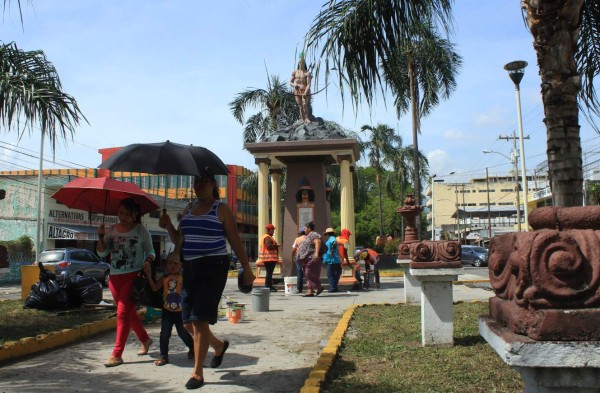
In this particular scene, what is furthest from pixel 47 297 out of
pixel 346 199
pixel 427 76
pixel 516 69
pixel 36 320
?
pixel 427 76

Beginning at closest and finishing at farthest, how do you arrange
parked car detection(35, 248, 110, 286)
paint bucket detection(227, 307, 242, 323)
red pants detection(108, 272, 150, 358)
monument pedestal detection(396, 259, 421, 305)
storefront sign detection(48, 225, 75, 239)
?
red pants detection(108, 272, 150, 358), paint bucket detection(227, 307, 242, 323), monument pedestal detection(396, 259, 421, 305), parked car detection(35, 248, 110, 286), storefront sign detection(48, 225, 75, 239)

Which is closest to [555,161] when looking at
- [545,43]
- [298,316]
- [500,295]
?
[545,43]

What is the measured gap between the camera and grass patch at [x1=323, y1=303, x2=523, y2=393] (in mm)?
4348

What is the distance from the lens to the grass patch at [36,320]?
718 centimetres

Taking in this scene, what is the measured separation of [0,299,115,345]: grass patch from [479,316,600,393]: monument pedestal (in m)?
6.12

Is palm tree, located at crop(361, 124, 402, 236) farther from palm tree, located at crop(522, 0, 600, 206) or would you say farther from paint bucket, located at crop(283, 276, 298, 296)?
palm tree, located at crop(522, 0, 600, 206)

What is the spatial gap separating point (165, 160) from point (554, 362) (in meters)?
4.06

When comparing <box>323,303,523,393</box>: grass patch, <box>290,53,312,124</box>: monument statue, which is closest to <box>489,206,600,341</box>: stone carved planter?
<box>323,303,523,393</box>: grass patch

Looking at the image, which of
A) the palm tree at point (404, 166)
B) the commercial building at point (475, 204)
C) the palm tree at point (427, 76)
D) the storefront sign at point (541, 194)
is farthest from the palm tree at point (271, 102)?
the commercial building at point (475, 204)

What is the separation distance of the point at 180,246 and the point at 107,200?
211 cm

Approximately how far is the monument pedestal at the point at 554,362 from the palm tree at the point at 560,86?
1.67 metres

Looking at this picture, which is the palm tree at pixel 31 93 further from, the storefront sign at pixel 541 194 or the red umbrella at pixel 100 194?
the storefront sign at pixel 541 194

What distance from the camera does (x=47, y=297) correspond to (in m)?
9.20

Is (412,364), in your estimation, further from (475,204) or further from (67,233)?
(475,204)
